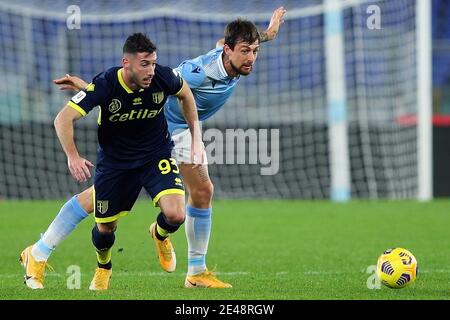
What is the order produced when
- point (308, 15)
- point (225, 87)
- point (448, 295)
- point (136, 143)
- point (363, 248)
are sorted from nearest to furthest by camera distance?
point (448, 295)
point (136, 143)
point (225, 87)
point (363, 248)
point (308, 15)

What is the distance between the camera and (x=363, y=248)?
11.0 m

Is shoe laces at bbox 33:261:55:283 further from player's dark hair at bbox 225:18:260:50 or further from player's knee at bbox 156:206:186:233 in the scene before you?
player's dark hair at bbox 225:18:260:50

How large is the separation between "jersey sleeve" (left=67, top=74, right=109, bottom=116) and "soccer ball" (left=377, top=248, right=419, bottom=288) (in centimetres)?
236

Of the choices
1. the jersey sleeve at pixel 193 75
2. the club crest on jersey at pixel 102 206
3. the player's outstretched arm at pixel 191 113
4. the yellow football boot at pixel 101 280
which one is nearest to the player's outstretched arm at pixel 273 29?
the jersey sleeve at pixel 193 75

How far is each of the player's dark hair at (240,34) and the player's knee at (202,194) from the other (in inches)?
44.5

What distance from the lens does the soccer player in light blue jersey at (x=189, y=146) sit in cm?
780

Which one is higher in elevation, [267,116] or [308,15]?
[308,15]

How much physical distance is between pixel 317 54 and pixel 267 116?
1.52 metres

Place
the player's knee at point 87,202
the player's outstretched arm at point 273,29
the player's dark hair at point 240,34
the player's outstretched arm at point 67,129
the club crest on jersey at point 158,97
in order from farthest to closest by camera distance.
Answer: the player's outstretched arm at point 273,29 < the player's dark hair at point 240,34 < the player's knee at point 87,202 < the club crest on jersey at point 158,97 < the player's outstretched arm at point 67,129

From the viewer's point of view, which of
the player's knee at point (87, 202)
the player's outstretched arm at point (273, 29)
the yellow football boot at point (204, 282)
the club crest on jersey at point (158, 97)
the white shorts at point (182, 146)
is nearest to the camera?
the club crest on jersey at point (158, 97)

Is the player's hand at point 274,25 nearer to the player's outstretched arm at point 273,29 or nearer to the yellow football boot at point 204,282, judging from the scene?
the player's outstretched arm at point 273,29

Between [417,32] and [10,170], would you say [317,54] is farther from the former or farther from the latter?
[10,170]

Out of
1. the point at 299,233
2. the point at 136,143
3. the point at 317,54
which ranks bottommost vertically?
the point at 299,233
